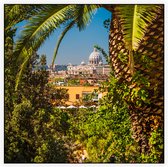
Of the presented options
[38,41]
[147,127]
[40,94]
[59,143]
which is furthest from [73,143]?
[38,41]

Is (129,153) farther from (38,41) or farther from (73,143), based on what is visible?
(73,143)

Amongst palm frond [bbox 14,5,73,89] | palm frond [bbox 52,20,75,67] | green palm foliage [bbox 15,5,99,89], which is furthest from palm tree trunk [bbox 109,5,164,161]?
palm frond [bbox 14,5,73,89]

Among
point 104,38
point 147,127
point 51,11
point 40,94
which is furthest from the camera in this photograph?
point 40,94

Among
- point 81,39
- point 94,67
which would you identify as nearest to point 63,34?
point 81,39

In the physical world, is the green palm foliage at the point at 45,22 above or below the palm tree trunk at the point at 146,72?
above

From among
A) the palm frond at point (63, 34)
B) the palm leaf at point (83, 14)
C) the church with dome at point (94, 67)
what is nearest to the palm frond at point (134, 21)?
the palm leaf at point (83, 14)

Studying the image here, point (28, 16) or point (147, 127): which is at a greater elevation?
point (28, 16)

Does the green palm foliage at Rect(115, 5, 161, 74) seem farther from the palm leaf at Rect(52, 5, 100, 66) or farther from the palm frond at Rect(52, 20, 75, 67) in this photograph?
the palm frond at Rect(52, 20, 75, 67)

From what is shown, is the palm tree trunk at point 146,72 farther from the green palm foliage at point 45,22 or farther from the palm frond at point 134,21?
the palm frond at point 134,21

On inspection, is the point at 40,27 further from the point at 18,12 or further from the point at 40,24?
the point at 18,12
